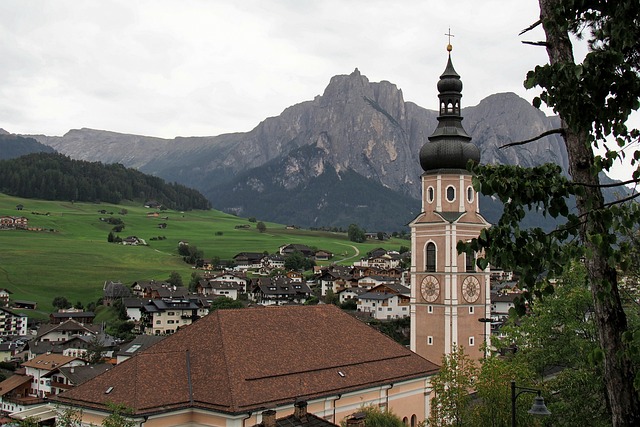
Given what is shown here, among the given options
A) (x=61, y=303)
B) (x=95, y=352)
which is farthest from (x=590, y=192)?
(x=61, y=303)

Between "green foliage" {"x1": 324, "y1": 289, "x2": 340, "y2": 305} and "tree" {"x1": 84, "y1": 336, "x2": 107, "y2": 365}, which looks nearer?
"tree" {"x1": 84, "y1": 336, "x2": 107, "y2": 365}

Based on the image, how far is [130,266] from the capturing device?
132625 mm

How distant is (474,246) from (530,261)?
2.40 ft

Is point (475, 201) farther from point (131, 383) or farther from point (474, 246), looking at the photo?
point (474, 246)

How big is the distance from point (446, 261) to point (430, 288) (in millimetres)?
1786

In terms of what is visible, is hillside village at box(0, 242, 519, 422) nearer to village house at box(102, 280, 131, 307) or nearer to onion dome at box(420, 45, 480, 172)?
village house at box(102, 280, 131, 307)

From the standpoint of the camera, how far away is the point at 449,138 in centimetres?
4197

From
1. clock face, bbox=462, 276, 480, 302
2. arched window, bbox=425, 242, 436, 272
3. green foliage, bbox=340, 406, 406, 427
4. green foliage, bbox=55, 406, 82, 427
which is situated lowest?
green foliage, bbox=340, 406, 406, 427

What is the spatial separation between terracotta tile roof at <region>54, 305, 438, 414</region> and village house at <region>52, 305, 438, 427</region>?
4cm

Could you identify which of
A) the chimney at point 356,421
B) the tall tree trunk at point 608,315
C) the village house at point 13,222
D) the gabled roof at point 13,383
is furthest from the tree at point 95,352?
the village house at point 13,222

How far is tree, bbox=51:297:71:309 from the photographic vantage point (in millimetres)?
107125

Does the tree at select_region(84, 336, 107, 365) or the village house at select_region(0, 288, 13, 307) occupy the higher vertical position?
the village house at select_region(0, 288, 13, 307)

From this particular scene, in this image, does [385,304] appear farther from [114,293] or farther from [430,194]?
[430,194]

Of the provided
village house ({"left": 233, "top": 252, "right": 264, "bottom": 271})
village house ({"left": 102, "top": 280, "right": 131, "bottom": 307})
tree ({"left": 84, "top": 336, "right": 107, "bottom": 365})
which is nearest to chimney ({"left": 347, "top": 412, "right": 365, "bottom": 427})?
tree ({"left": 84, "top": 336, "right": 107, "bottom": 365})
